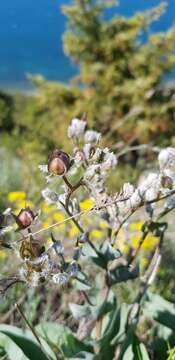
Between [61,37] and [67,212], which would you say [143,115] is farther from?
[67,212]

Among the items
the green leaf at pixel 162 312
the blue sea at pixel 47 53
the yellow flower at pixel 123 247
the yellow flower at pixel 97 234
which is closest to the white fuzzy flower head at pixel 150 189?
the green leaf at pixel 162 312

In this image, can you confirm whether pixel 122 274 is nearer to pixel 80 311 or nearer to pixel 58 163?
pixel 80 311

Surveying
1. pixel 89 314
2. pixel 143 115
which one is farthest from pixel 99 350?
pixel 143 115

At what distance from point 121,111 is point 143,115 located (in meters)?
0.21

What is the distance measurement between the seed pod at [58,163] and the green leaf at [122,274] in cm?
41

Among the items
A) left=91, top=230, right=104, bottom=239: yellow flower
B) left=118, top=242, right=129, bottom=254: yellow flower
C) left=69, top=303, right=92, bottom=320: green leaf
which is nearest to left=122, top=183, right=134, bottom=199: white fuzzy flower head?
left=69, top=303, right=92, bottom=320: green leaf

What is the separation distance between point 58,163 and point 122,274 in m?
0.44

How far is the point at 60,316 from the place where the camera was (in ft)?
5.67

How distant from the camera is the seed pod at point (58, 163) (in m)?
0.88

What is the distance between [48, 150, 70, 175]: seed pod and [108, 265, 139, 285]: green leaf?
1.35 feet

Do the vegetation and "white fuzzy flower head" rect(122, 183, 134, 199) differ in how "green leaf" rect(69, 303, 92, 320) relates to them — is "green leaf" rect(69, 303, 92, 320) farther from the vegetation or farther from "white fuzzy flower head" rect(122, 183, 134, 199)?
"white fuzzy flower head" rect(122, 183, 134, 199)

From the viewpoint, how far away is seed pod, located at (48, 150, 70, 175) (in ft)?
2.89

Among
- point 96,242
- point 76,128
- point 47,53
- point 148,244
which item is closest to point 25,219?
point 76,128

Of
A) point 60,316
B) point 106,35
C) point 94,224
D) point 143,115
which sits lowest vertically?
point 60,316
